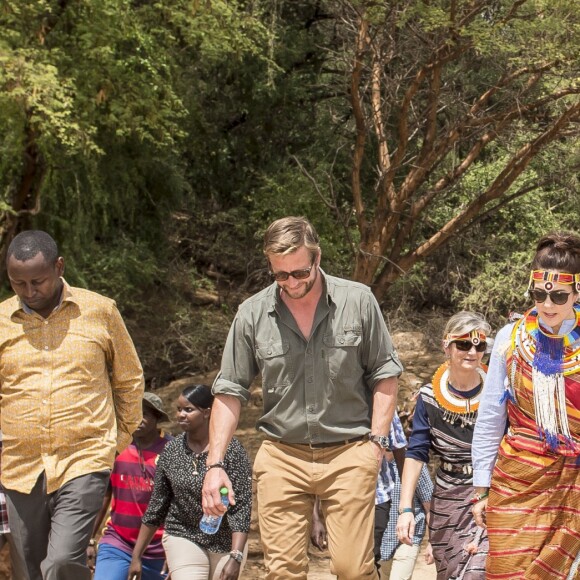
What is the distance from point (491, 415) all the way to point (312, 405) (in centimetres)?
77

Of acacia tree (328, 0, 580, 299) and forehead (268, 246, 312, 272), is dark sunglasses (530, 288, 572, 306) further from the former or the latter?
acacia tree (328, 0, 580, 299)

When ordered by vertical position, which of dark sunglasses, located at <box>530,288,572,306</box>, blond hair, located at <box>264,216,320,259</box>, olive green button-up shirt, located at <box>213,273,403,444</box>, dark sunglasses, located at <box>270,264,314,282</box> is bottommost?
olive green button-up shirt, located at <box>213,273,403,444</box>

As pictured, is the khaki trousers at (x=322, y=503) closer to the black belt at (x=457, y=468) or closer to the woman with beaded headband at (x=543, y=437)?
the woman with beaded headband at (x=543, y=437)

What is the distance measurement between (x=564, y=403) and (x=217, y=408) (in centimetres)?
148

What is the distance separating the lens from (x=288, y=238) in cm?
461

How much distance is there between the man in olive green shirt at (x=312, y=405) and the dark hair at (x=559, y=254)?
0.81 meters

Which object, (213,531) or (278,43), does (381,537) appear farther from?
(278,43)

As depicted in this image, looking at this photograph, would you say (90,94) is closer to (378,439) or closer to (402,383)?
(402,383)

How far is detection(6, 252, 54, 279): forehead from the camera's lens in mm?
5188

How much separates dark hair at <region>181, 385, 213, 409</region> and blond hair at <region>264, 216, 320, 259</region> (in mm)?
2124

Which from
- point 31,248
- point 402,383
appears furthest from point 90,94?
point 31,248

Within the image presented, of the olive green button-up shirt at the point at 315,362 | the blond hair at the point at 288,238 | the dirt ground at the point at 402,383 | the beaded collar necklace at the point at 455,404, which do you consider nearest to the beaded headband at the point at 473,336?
the beaded collar necklace at the point at 455,404

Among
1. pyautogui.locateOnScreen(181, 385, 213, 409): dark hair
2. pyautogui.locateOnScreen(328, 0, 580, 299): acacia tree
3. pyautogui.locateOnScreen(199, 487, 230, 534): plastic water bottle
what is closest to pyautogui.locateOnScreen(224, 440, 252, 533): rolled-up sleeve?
pyautogui.locateOnScreen(199, 487, 230, 534): plastic water bottle

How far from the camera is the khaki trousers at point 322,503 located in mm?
4707
